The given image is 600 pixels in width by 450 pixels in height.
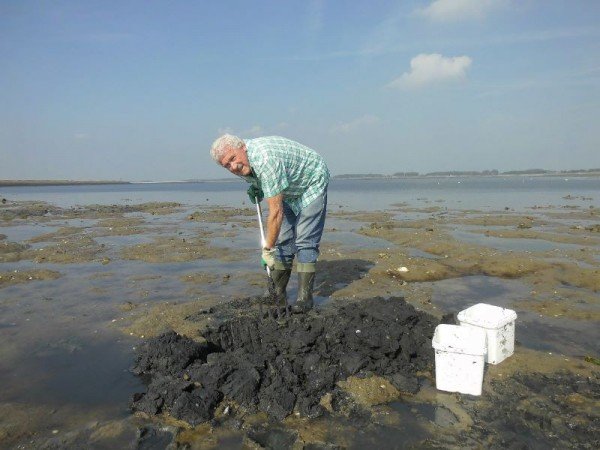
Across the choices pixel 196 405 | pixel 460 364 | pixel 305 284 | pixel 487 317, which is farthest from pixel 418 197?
pixel 196 405

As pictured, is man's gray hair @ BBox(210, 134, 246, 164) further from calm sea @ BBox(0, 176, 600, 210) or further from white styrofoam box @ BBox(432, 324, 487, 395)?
calm sea @ BBox(0, 176, 600, 210)

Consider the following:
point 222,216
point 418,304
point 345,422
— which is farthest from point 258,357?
point 222,216

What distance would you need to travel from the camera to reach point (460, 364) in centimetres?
363

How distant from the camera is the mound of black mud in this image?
3535 mm

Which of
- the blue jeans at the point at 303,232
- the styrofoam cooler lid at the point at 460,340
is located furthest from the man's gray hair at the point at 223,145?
the styrofoam cooler lid at the point at 460,340

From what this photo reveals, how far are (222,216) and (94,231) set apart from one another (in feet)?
24.9

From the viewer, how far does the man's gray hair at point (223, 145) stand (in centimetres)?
460

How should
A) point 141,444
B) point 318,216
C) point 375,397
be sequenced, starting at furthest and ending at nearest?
point 318,216, point 375,397, point 141,444

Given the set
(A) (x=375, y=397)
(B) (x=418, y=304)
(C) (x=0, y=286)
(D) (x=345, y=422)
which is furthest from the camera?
(C) (x=0, y=286)

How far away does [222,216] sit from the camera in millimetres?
22859

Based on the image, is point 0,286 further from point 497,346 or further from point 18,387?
point 497,346

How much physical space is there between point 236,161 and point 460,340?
9.79 ft

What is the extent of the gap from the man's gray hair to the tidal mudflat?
1.96 m

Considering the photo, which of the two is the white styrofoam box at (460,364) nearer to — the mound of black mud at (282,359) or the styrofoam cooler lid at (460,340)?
the styrofoam cooler lid at (460,340)
